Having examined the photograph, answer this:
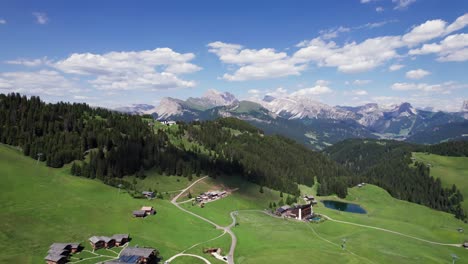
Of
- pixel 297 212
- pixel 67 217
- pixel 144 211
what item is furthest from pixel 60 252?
pixel 297 212

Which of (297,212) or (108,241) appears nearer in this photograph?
(108,241)

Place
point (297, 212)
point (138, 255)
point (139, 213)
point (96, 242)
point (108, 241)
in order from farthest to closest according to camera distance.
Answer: point (297, 212)
point (139, 213)
point (108, 241)
point (96, 242)
point (138, 255)

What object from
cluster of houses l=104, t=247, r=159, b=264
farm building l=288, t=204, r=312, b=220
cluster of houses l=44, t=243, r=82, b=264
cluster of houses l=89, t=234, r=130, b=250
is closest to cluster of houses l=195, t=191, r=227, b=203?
farm building l=288, t=204, r=312, b=220

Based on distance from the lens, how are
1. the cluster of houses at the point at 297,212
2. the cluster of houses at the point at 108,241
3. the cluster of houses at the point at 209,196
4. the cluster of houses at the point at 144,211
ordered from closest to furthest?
the cluster of houses at the point at 108,241 < the cluster of houses at the point at 144,211 < the cluster of houses at the point at 297,212 < the cluster of houses at the point at 209,196

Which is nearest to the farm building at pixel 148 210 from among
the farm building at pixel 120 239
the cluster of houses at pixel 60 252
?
the farm building at pixel 120 239

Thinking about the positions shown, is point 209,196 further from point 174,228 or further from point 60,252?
point 60,252

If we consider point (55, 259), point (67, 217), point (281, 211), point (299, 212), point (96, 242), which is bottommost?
point (281, 211)

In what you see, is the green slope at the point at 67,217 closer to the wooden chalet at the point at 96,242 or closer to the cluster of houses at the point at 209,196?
the wooden chalet at the point at 96,242
